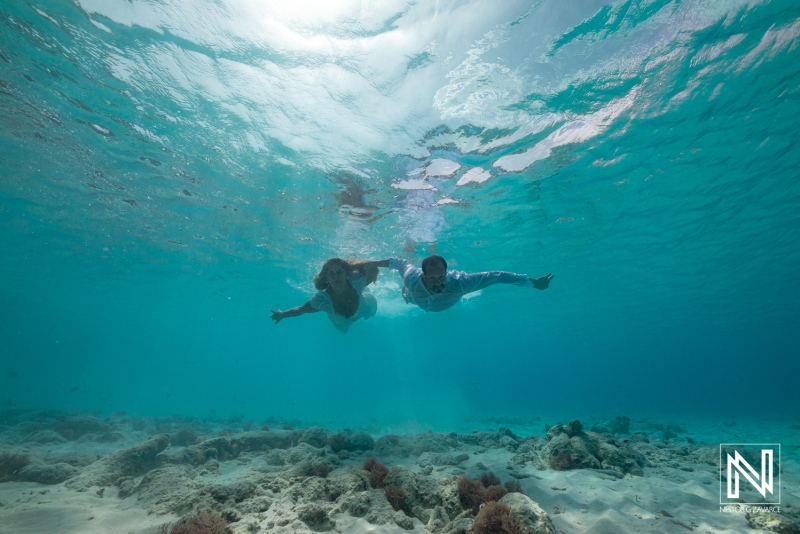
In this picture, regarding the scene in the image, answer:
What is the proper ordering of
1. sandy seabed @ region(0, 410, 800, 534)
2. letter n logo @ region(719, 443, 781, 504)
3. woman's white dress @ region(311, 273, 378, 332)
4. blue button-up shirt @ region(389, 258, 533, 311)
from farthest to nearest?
woman's white dress @ region(311, 273, 378, 332), blue button-up shirt @ region(389, 258, 533, 311), letter n logo @ region(719, 443, 781, 504), sandy seabed @ region(0, 410, 800, 534)

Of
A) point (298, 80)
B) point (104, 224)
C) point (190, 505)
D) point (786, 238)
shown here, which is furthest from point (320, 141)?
point (786, 238)

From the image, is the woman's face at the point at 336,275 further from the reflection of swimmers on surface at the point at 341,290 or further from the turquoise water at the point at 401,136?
the turquoise water at the point at 401,136

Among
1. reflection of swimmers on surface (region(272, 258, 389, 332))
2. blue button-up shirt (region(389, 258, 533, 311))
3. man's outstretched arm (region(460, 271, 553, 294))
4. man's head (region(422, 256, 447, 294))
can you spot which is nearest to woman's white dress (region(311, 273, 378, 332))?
reflection of swimmers on surface (region(272, 258, 389, 332))

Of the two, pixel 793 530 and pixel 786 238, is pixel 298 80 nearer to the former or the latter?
pixel 793 530

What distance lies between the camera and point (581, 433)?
8305 millimetres

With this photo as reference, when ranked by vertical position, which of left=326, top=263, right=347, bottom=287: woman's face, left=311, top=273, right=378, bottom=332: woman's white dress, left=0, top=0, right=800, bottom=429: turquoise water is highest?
left=0, top=0, right=800, bottom=429: turquoise water

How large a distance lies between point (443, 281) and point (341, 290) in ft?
10.1

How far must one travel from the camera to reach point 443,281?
23.2 feet

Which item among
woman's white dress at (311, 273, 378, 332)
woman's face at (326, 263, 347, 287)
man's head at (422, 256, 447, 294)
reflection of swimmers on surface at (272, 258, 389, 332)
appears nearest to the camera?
man's head at (422, 256, 447, 294)

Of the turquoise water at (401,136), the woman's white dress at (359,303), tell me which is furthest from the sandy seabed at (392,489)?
the turquoise water at (401,136)

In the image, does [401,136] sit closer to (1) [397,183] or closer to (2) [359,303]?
(1) [397,183]

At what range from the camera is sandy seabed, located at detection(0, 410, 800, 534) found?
4.34 metres

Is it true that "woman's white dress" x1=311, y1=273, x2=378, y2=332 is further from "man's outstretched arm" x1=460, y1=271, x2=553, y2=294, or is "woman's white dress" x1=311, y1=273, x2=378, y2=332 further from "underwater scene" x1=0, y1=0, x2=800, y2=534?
"man's outstretched arm" x1=460, y1=271, x2=553, y2=294

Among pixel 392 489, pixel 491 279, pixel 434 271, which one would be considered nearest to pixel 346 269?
pixel 434 271
